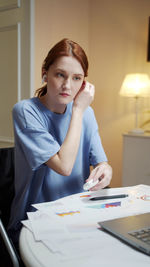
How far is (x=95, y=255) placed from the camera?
1.98 feet

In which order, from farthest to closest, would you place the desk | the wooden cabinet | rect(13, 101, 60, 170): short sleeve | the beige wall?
the beige wall, the wooden cabinet, rect(13, 101, 60, 170): short sleeve, the desk

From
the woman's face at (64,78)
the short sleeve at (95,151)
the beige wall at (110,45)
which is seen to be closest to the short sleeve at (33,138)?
the woman's face at (64,78)

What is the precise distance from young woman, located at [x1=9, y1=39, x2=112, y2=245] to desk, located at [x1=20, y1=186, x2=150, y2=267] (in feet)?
1.49

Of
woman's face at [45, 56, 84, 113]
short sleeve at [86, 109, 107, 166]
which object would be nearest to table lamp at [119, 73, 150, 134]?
short sleeve at [86, 109, 107, 166]

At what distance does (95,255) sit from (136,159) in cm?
221

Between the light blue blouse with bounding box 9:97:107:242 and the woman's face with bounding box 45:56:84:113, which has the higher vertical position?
the woman's face with bounding box 45:56:84:113

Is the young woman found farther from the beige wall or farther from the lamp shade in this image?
the beige wall

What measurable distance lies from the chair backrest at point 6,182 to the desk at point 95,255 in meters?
0.62

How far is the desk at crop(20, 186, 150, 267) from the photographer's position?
571 mm

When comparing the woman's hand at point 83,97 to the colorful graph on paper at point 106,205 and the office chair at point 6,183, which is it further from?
the colorful graph on paper at point 106,205

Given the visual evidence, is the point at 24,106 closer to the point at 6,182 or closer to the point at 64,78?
the point at 64,78

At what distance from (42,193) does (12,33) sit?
5.59ft

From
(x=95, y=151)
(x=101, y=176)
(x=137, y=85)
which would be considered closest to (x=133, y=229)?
(x=101, y=176)

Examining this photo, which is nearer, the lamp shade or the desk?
the desk
